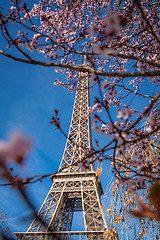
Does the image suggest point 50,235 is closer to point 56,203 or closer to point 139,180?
point 139,180

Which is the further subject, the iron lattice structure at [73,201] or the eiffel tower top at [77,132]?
the eiffel tower top at [77,132]

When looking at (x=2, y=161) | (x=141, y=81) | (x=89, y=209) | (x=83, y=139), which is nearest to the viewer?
(x=2, y=161)

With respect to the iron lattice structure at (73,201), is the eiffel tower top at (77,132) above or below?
Answer: above

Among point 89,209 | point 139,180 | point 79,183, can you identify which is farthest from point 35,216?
point 79,183

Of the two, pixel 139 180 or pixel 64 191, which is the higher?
pixel 64 191

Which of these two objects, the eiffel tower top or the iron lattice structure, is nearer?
the iron lattice structure

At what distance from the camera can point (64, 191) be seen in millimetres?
14188

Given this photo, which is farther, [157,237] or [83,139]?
[83,139]

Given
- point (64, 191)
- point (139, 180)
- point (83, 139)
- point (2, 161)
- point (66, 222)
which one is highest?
point (83, 139)

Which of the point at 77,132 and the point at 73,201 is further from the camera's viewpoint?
the point at 77,132

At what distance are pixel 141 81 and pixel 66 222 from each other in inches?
526

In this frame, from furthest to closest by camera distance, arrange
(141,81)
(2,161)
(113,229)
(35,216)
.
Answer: (141,81) → (113,229) → (35,216) → (2,161)

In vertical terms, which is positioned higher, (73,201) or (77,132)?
(77,132)

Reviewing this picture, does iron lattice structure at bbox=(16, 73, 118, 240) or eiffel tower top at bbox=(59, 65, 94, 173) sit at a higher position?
eiffel tower top at bbox=(59, 65, 94, 173)
